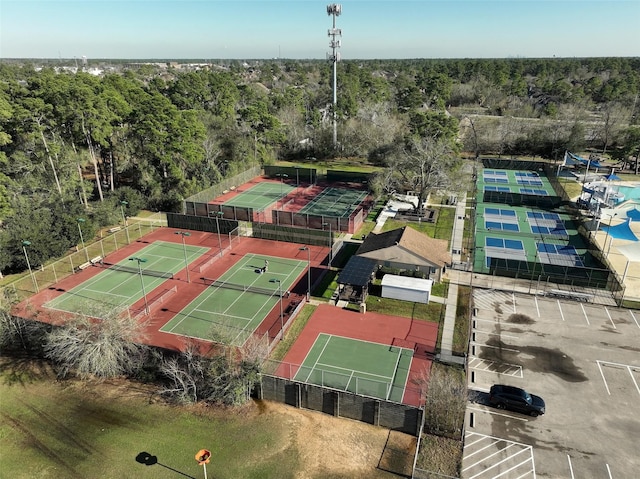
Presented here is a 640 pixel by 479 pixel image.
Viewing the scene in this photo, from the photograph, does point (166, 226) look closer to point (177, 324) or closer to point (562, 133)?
point (177, 324)

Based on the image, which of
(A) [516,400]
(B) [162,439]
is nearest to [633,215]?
(A) [516,400]

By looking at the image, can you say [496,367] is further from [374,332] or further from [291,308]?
[291,308]

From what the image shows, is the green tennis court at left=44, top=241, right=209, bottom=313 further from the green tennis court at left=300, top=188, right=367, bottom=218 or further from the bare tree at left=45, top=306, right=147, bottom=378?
the green tennis court at left=300, top=188, right=367, bottom=218

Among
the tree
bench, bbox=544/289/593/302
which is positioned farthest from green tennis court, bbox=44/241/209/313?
bench, bbox=544/289/593/302

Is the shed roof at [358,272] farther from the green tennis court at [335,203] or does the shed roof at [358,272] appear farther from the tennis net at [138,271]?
the green tennis court at [335,203]

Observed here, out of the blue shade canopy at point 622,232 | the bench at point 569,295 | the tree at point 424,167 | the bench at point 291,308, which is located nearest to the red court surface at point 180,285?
the bench at point 291,308

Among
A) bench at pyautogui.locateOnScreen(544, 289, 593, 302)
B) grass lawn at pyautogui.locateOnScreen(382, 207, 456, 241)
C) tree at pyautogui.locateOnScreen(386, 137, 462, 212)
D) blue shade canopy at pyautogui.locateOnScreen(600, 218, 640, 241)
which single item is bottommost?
bench at pyautogui.locateOnScreen(544, 289, 593, 302)
